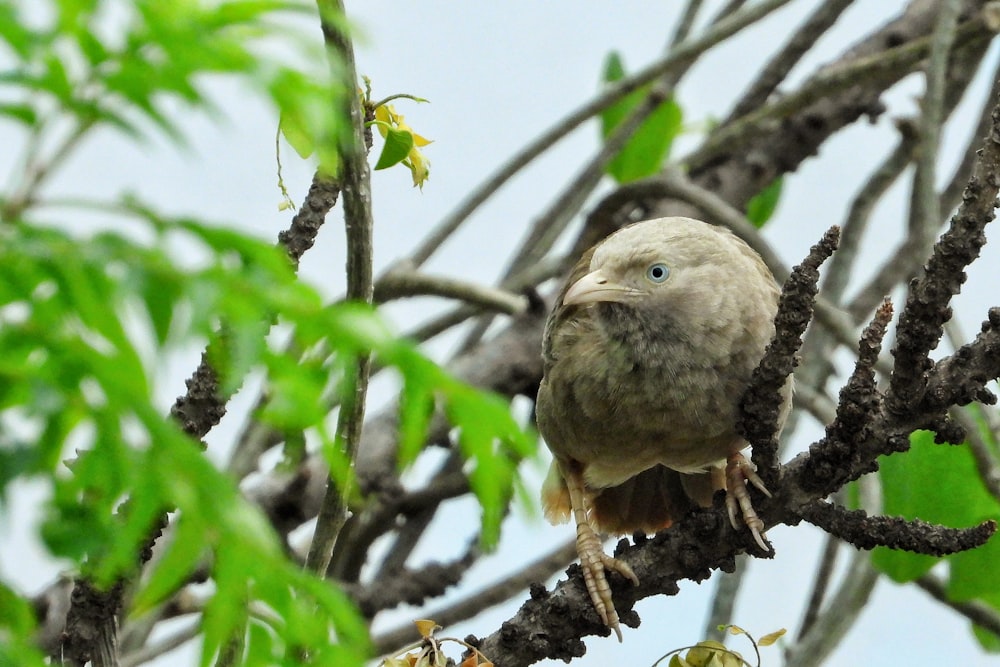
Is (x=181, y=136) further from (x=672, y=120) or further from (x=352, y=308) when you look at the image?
(x=672, y=120)

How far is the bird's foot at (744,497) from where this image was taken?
1.80m

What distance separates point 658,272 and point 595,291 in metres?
0.13

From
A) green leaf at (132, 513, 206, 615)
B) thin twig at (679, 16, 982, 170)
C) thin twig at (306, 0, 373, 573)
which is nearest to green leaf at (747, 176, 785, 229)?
thin twig at (679, 16, 982, 170)

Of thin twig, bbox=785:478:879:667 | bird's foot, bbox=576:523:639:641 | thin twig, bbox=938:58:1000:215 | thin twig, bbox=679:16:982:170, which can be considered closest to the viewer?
bird's foot, bbox=576:523:639:641

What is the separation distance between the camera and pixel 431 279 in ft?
9.15

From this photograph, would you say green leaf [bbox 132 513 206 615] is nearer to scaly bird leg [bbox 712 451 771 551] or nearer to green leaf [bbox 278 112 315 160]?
green leaf [bbox 278 112 315 160]

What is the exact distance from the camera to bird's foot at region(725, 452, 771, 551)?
1.80 m

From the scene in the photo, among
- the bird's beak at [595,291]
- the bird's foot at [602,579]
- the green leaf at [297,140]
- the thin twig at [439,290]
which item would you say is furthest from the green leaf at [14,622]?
the thin twig at [439,290]

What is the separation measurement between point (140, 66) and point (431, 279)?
1999mm

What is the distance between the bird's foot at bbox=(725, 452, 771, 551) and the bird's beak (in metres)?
0.39

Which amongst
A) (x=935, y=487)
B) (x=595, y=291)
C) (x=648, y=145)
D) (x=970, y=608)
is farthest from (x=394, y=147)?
(x=648, y=145)

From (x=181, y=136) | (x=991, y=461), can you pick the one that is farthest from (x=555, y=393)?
(x=181, y=136)

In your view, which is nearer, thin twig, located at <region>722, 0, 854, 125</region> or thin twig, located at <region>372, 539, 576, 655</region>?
thin twig, located at <region>372, 539, 576, 655</region>

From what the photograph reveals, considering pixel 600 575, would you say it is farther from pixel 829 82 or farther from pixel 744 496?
pixel 829 82
